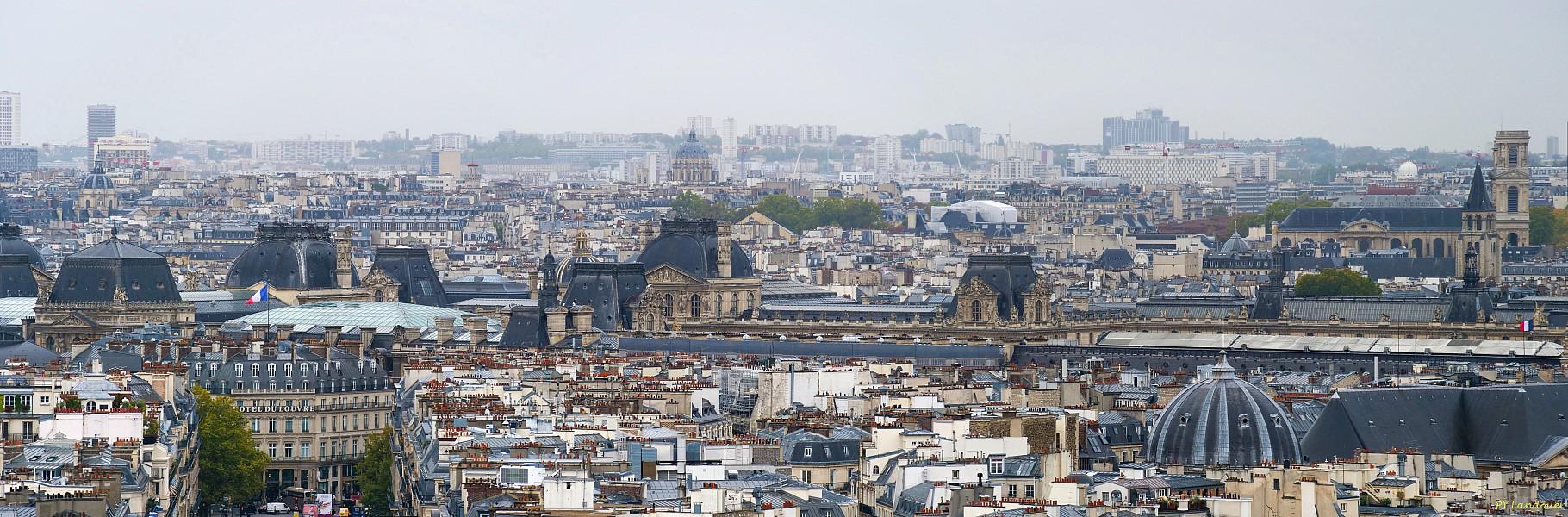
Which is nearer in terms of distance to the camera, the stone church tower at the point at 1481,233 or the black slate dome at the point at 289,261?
the black slate dome at the point at 289,261

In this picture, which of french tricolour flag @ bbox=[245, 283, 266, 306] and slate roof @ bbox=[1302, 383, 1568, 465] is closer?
slate roof @ bbox=[1302, 383, 1568, 465]

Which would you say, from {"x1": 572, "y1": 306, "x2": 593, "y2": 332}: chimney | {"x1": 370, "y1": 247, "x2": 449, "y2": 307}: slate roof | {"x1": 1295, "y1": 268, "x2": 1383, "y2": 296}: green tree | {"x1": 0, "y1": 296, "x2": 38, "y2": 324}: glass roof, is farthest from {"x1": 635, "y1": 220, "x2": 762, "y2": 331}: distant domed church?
{"x1": 1295, "y1": 268, "x2": 1383, "y2": 296}: green tree

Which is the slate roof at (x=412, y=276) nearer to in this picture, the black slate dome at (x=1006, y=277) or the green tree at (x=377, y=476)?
the black slate dome at (x=1006, y=277)

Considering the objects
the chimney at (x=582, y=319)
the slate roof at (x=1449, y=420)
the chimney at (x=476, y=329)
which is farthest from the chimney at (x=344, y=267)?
the slate roof at (x=1449, y=420)

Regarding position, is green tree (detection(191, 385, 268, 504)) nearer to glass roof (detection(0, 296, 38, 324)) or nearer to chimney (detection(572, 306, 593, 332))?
chimney (detection(572, 306, 593, 332))

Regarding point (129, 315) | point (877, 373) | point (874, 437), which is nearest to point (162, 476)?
point (874, 437)

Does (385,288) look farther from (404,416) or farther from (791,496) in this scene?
(791,496)

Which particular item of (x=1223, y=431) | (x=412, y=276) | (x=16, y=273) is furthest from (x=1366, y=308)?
(x=1223, y=431)
